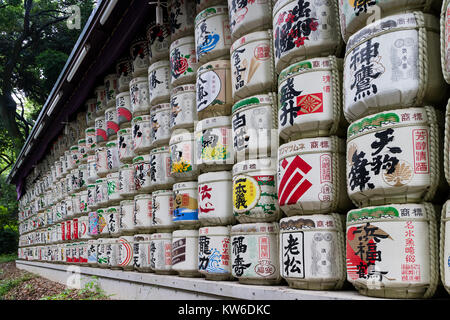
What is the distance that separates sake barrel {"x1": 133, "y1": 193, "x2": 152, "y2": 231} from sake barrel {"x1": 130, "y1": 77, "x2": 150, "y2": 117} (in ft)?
3.22

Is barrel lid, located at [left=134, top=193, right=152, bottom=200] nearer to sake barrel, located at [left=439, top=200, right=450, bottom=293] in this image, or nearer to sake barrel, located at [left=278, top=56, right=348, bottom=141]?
sake barrel, located at [left=278, top=56, right=348, bottom=141]

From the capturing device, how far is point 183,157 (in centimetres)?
416

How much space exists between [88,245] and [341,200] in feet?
A: 17.1

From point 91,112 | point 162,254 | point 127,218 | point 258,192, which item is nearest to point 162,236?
point 162,254

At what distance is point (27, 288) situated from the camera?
346 inches

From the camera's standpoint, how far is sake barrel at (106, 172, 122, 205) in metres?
5.98

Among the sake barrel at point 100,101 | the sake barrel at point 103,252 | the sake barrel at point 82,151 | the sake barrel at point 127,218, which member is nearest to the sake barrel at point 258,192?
the sake barrel at point 127,218

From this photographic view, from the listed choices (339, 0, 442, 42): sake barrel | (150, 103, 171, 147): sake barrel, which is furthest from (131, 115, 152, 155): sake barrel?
(339, 0, 442, 42): sake barrel

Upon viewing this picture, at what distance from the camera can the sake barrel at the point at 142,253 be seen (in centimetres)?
488

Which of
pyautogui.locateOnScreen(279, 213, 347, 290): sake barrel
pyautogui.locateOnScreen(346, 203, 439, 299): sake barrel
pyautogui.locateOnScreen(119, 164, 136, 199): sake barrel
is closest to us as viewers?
pyautogui.locateOnScreen(346, 203, 439, 299): sake barrel

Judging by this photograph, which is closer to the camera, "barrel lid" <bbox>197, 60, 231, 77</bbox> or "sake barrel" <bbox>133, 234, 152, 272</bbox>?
"barrel lid" <bbox>197, 60, 231, 77</bbox>

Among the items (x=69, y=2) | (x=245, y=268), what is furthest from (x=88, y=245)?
(x=69, y=2)

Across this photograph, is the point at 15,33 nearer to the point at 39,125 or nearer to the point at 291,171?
the point at 39,125
